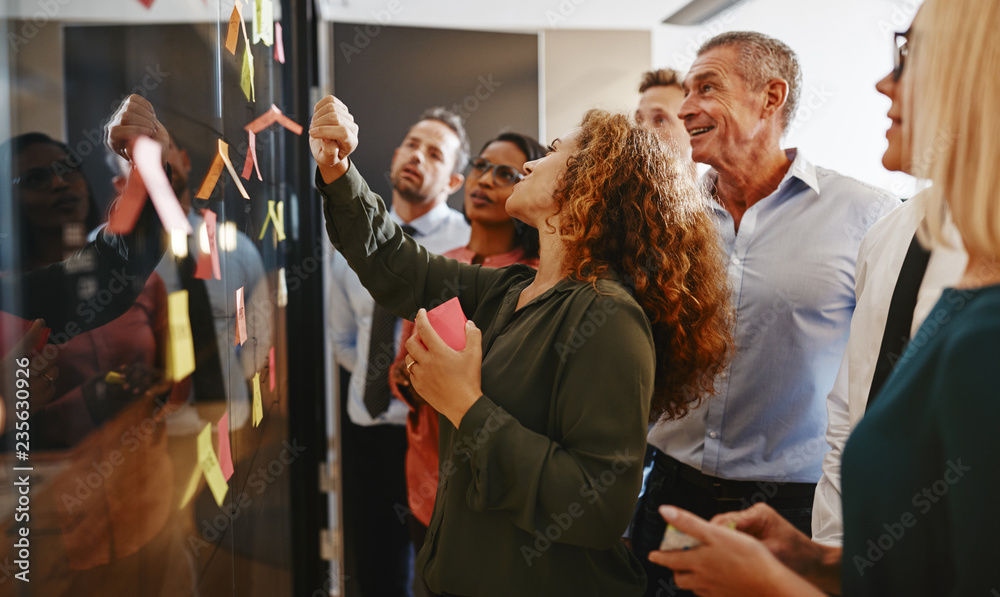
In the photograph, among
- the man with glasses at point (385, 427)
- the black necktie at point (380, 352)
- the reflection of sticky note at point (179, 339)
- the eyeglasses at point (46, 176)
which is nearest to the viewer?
the eyeglasses at point (46, 176)

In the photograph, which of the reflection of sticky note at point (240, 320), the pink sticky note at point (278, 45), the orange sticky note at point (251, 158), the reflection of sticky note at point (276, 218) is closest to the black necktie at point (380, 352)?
the reflection of sticky note at point (276, 218)

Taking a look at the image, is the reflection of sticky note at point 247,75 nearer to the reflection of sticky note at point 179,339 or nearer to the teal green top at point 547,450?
Result: the teal green top at point 547,450

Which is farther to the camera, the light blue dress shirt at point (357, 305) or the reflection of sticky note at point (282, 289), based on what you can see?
the light blue dress shirt at point (357, 305)

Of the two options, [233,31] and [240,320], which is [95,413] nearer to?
[240,320]

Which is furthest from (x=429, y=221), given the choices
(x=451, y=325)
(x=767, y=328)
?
(x=451, y=325)

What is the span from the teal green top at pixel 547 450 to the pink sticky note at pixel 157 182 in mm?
525

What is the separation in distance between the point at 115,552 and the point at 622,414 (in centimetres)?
70

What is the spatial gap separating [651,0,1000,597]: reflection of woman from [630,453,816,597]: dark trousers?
95cm

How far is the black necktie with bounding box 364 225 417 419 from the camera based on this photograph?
2.59m

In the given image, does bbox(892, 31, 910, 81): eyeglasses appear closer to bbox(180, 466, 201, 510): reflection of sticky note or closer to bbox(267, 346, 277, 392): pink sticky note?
bbox(180, 466, 201, 510): reflection of sticky note

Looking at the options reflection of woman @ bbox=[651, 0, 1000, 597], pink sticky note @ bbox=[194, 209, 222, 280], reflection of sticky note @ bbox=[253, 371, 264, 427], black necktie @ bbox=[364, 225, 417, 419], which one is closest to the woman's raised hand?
pink sticky note @ bbox=[194, 209, 222, 280]

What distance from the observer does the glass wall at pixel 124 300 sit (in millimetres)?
441

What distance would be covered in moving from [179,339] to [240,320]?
51cm

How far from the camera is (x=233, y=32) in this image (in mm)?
1140
